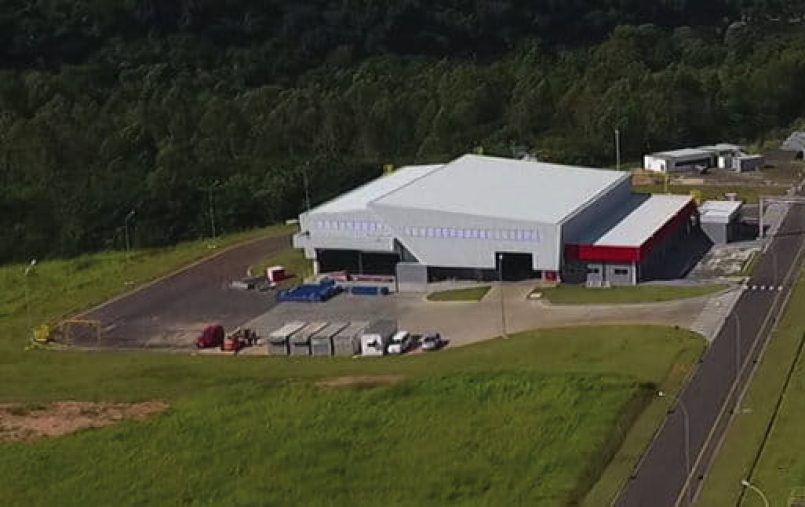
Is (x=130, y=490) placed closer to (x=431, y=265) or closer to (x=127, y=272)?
(x=431, y=265)

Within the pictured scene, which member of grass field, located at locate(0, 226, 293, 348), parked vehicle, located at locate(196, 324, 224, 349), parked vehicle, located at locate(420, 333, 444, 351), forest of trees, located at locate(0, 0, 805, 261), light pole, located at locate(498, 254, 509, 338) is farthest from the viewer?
forest of trees, located at locate(0, 0, 805, 261)

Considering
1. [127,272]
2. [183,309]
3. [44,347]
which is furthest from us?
[127,272]

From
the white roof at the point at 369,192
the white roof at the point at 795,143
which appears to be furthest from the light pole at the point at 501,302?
the white roof at the point at 795,143

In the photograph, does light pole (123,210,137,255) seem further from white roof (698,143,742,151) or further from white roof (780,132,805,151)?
white roof (780,132,805,151)

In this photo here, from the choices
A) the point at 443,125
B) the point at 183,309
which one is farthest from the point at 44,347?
the point at 443,125

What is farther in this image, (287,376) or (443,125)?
(443,125)

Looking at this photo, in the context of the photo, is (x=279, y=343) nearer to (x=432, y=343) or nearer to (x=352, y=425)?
(x=432, y=343)

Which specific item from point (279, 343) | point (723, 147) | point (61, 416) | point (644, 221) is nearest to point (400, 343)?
point (279, 343)

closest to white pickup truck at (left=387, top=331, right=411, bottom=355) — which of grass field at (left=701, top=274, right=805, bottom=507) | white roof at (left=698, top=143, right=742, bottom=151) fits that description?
grass field at (left=701, top=274, right=805, bottom=507)
